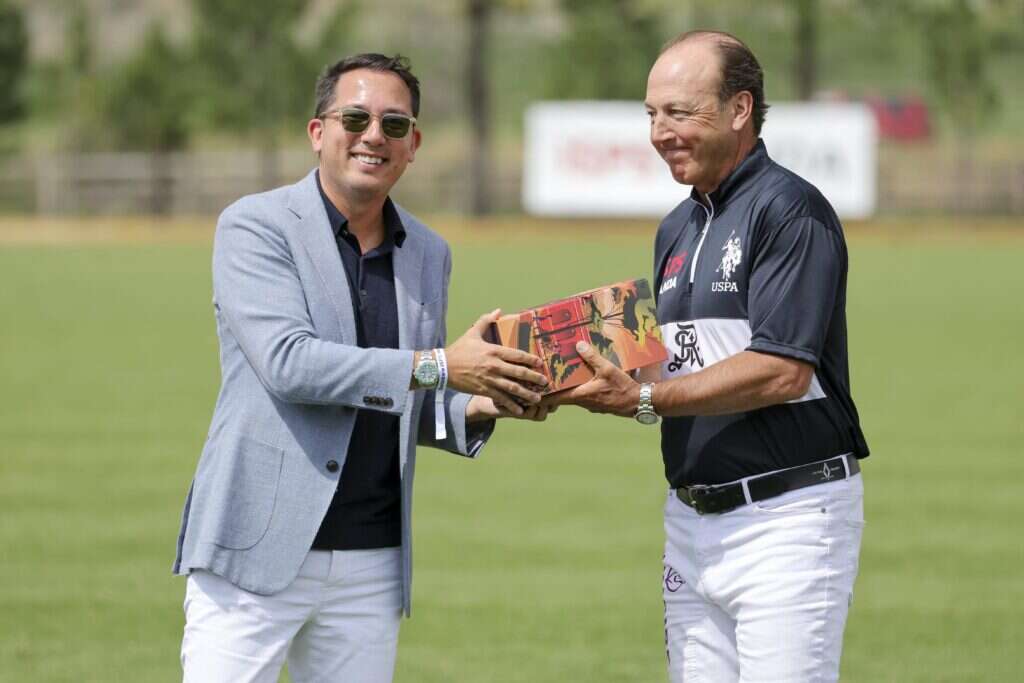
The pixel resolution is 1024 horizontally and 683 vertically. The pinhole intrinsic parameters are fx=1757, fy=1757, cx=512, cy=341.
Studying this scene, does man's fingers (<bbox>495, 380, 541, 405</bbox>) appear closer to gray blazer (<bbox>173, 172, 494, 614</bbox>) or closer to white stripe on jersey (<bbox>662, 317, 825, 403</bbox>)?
gray blazer (<bbox>173, 172, 494, 614</bbox>)

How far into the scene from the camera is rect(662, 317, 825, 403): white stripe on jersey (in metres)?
5.38

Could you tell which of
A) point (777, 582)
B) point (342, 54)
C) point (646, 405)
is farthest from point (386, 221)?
point (342, 54)

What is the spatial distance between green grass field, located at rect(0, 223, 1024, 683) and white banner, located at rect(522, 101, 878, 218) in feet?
69.7

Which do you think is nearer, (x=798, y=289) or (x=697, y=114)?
(x=798, y=289)

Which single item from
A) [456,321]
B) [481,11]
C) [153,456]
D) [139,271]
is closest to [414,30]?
[481,11]

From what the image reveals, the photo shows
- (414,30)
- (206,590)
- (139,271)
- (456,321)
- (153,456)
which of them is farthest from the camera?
(414,30)

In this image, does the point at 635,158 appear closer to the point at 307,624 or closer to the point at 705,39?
the point at 705,39

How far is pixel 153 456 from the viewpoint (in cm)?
1486

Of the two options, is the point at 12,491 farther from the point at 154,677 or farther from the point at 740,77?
the point at 740,77

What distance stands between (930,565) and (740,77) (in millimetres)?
6491

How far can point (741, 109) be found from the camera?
5.42 meters

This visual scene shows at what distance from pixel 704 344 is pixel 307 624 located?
1.51 meters

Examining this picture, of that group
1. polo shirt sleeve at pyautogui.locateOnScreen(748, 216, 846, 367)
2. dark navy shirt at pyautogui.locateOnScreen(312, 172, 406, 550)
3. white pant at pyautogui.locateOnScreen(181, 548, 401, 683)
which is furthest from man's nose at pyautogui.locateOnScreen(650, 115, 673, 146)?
white pant at pyautogui.locateOnScreen(181, 548, 401, 683)

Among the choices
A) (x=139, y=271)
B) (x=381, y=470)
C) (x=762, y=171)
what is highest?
(x=762, y=171)
